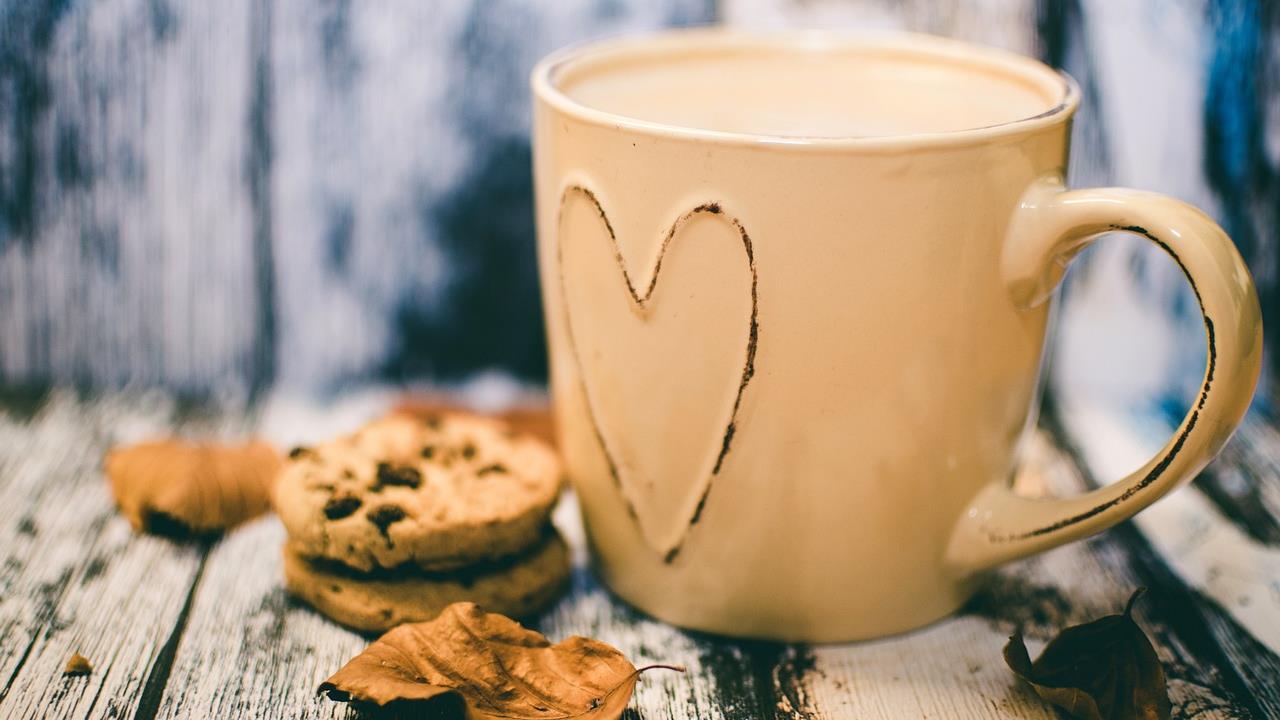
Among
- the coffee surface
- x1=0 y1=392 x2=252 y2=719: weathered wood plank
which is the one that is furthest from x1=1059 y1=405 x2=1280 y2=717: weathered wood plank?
x1=0 y1=392 x2=252 y2=719: weathered wood plank

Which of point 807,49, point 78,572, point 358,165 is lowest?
point 78,572

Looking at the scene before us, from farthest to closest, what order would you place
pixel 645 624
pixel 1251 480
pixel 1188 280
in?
pixel 1251 480
pixel 645 624
pixel 1188 280

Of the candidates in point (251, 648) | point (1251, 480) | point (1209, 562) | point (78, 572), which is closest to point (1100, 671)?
point (1209, 562)

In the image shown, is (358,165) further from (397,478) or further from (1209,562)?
(1209,562)

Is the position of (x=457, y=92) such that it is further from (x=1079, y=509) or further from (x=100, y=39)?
(x=1079, y=509)

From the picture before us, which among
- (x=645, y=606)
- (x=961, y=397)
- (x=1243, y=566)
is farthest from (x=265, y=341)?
(x=1243, y=566)

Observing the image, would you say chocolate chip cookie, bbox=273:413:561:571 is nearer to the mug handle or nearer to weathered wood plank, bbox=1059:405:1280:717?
the mug handle

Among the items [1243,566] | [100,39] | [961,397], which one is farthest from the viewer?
[100,39]
